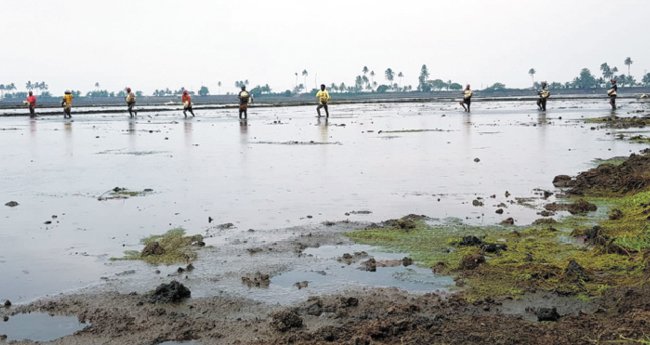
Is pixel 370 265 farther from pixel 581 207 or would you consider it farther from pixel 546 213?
pixel 581 207

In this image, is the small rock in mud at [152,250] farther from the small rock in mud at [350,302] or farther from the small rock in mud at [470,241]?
the small rock in mud at [470,241]

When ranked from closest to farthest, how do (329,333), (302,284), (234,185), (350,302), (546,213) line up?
(329,333) < (350,302) < (302,284) < (546,213) < (234,185)

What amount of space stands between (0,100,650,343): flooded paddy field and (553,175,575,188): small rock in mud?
349mm

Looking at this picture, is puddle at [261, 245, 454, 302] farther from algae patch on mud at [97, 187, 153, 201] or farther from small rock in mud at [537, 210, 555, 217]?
algae patch on mud at [97, 187, 153, 201]

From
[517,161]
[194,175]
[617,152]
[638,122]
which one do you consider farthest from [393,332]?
[638,122]

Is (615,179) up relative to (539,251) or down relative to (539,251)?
up

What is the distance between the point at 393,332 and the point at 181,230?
4.45 metres

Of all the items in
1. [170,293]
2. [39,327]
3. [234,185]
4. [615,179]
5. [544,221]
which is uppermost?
[615,179]

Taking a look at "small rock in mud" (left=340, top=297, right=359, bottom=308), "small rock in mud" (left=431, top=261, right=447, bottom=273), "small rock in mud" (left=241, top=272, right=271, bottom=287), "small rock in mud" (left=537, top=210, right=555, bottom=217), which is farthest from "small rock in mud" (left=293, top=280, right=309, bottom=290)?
"small rock in mud" (left=537, top=210, right=555, bottom=217)

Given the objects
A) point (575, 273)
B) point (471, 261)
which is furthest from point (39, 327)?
point (575, 273)

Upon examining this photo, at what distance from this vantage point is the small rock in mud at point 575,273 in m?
6.06

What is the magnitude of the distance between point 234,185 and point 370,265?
5961mm

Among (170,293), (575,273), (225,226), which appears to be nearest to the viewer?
(170,293)

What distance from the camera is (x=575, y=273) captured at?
242 inches
